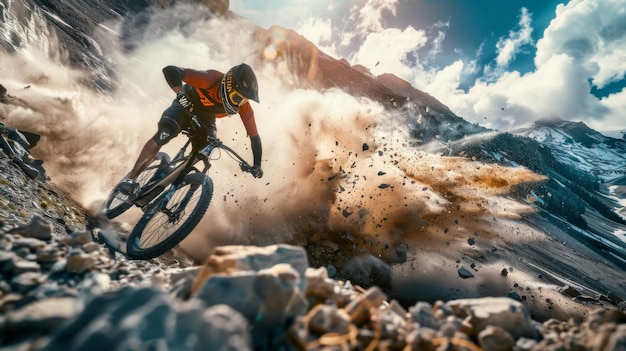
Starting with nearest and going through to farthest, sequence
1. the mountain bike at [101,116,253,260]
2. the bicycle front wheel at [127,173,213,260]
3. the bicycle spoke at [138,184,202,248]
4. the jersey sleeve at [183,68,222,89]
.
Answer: the bicycle front wheel at [127,173,213,260] < the mountain bike at [101,116,253,260] < the bicycle spoke at [138,184,202,248] < the jersey sleeve at [183,68,222,89]

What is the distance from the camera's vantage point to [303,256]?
310cm

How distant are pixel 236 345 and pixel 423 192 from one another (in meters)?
26.0

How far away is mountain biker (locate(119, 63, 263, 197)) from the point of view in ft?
20.4

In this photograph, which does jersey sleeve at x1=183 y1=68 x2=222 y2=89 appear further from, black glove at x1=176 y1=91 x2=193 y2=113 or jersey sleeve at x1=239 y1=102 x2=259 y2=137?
jersey sleeve at x1=239 y1=102 x2=259 y2=137

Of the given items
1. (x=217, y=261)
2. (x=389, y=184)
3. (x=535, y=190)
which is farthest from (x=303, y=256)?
(x=535, y=190)

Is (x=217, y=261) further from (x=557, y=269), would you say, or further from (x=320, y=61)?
(x=320, y=61)

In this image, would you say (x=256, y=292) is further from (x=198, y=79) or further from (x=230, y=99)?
(x=198, y=79)

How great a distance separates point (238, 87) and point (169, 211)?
2982 mm

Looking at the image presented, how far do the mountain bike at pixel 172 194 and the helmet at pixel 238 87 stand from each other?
0.82 meters

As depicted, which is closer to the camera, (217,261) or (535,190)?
(217,261)

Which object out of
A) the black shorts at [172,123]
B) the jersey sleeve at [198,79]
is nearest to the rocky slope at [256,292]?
the black shorts at [172,123]

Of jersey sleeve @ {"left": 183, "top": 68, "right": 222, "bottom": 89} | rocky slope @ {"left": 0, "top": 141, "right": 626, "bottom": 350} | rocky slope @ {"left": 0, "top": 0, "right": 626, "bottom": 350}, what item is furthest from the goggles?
rocky slope @ {"left": 0, "top": 141, "right": 626, "bottom": 350}

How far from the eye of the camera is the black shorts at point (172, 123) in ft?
20.3

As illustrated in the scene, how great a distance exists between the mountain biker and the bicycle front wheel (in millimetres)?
657
